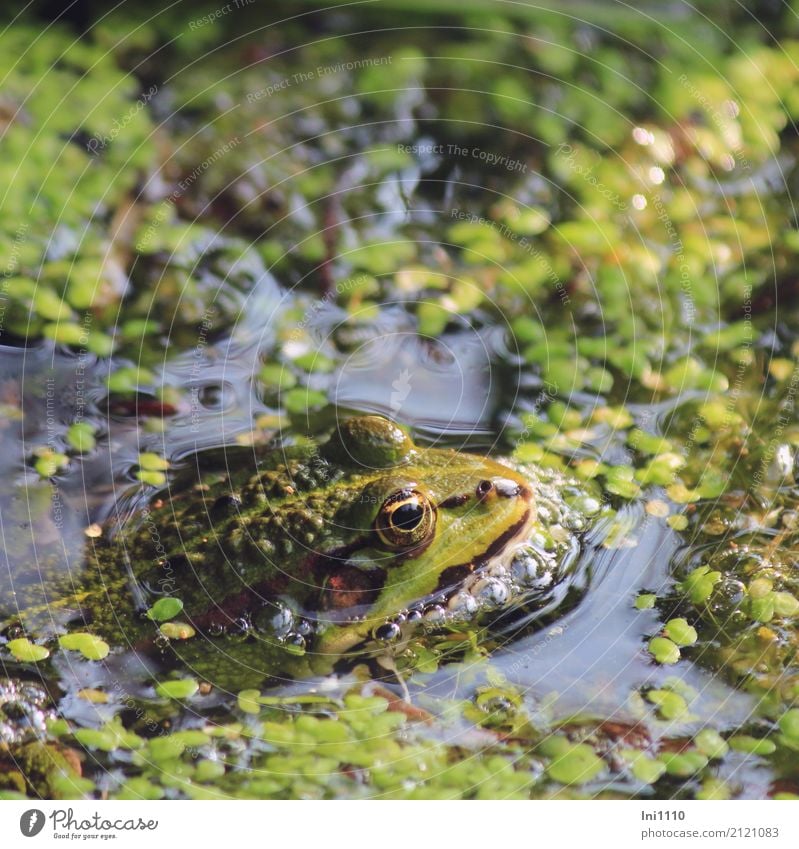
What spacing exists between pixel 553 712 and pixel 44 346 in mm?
1449

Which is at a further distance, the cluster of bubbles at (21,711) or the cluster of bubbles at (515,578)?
the cluster of bubbles at (515,578)

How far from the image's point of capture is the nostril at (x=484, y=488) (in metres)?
1.67

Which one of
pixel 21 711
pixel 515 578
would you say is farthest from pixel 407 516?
pixel 21 711

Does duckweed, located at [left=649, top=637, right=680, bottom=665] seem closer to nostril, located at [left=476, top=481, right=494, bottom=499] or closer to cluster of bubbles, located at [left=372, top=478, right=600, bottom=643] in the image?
cluster of bubbles, located at [left=372, top=478, right=600, bottom=643]

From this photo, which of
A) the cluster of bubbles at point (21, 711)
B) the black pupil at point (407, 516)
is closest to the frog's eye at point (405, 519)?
the black pupil at point (407, 516)

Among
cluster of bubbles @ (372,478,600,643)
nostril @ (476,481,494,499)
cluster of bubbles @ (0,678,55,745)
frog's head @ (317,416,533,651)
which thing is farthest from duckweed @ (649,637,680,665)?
cluster of bubbles @ (0,678,55,745)

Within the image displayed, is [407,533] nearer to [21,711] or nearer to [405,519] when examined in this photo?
[405,519]

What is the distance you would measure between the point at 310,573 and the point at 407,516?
25 centimetres

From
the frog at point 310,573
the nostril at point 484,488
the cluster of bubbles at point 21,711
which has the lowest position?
the cluster of bubbles at point 21,711

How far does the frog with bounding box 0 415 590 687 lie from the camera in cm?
166

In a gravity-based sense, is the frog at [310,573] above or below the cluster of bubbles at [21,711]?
above

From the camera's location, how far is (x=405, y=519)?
1.57m

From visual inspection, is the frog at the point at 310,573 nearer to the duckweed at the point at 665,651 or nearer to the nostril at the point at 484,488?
the nostril at the point at 484,488
